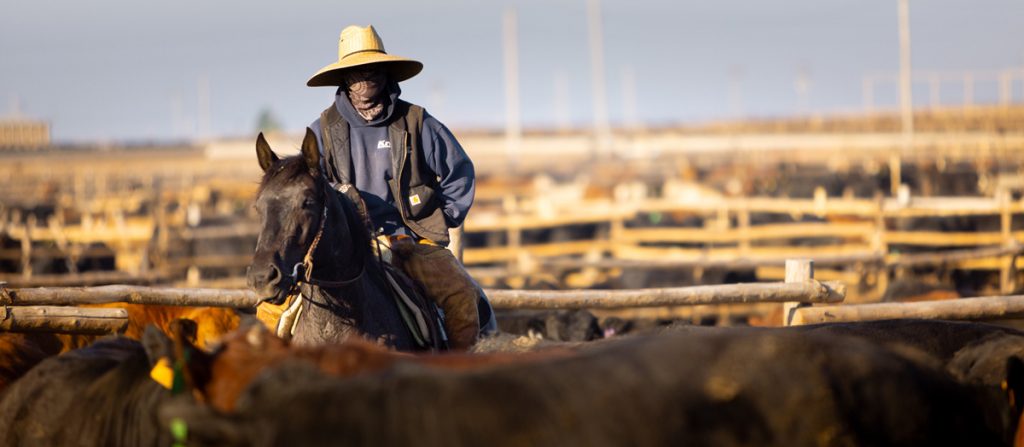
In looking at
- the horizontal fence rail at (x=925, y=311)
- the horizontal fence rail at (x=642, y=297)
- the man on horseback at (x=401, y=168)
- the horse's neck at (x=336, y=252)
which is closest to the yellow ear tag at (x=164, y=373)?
the horse's neck at (x=336, y=252)

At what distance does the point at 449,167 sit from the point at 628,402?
2.97 metres

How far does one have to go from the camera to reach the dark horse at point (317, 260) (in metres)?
4.56

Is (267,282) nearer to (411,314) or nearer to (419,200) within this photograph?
(411,314)

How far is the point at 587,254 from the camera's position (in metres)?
17.9

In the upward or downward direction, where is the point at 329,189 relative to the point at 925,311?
upward

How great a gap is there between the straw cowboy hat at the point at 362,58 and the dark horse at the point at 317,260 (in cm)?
76

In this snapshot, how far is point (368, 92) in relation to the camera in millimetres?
5449

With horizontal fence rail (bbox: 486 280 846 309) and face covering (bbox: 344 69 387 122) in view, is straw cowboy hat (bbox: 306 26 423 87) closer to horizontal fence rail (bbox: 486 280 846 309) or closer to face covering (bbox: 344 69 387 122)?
face covering (bbox: 344 69 387 122)

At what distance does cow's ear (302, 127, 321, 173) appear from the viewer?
15.7 feet

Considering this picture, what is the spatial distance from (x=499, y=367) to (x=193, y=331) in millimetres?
2396

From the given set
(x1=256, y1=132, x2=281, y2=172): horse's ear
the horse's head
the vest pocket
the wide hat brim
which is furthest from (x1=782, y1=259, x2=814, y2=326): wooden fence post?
→ (x1=256, y1=132, x2=281, y2=172): horse's ear

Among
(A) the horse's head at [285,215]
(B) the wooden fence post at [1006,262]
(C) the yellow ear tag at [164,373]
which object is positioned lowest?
(B) the wooden fence post at [1006,262]

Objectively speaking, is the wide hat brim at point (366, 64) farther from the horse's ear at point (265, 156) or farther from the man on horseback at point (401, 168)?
the horse's ear at point (265, 156)

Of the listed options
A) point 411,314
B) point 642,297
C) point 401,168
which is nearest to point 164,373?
point 411,314
